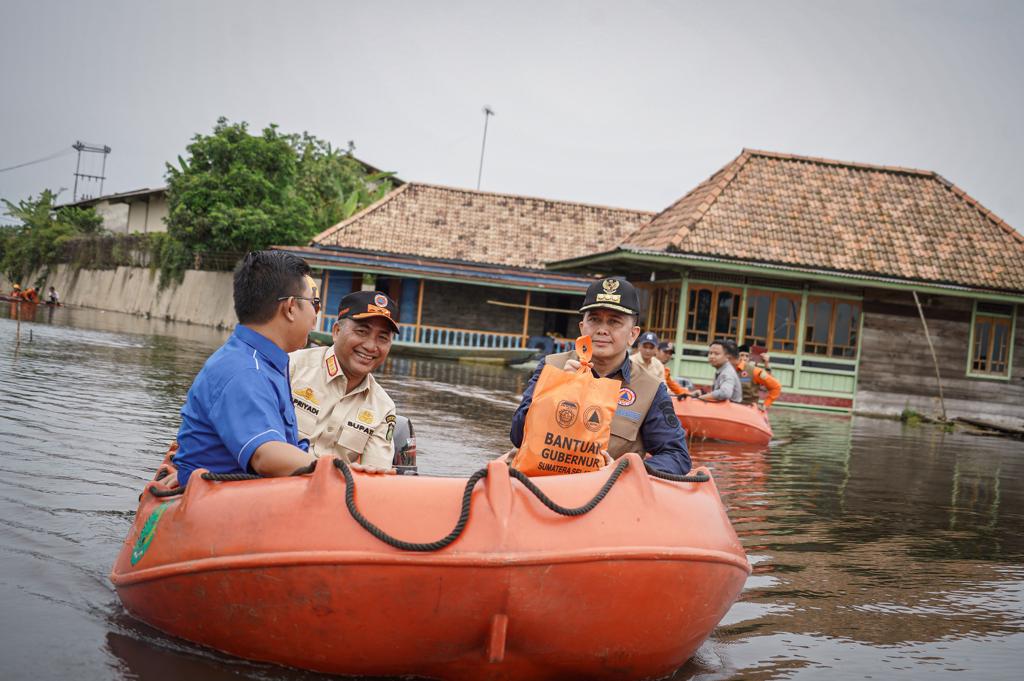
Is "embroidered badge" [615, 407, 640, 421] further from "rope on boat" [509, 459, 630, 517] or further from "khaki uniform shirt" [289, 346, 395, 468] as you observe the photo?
"khaki uniform shirt" [289, 346, 395, 468]

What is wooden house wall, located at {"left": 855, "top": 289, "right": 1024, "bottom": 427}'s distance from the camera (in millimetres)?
19922

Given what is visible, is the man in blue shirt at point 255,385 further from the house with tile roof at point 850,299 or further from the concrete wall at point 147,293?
the concrete wall at point 147,293

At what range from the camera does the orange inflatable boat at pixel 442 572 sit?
3.10m

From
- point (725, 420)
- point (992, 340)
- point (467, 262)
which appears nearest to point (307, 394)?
point (725, 420)

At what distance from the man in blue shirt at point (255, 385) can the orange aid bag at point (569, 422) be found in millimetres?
921

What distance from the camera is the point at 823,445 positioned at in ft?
41.4

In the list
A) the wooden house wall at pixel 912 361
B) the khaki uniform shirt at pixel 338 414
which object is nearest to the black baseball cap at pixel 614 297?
the khaki uniform shirt at pixel 338 414

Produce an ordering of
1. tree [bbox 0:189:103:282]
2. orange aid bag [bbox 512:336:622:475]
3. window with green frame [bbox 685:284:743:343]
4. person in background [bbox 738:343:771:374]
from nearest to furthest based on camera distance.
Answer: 1. orange aid bag [bbox 512:336:622:475]
2. person in background [bbox 738:343:771:374]
3. window with green frame [bbox 685:284:743:343]
4. tree [bbox 0:189:103:282]

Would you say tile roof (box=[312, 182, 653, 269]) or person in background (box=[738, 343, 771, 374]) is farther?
tile roof (box=[312, 182, 653, 269])

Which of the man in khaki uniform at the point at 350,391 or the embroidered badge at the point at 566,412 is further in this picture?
the man in khaki uniform at the point at 350,391

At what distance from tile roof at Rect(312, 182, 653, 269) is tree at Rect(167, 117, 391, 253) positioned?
3.58 meters

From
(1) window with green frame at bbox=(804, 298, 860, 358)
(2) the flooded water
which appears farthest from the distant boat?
(2) the flooded water

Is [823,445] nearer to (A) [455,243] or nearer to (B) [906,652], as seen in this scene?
(B) [906,652]

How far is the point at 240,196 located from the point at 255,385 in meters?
31.1
